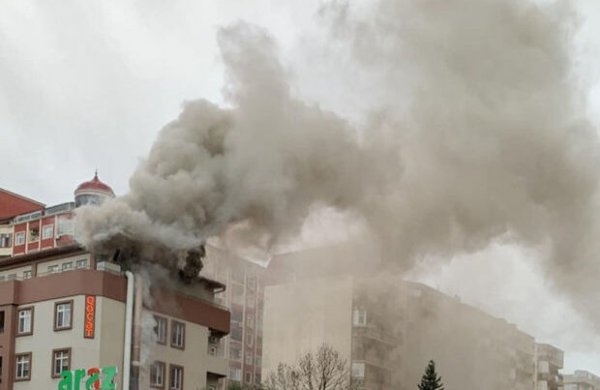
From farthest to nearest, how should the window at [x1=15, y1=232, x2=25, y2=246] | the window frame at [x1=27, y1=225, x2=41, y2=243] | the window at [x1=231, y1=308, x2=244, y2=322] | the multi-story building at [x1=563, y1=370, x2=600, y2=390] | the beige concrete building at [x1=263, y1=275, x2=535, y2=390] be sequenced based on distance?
the multi-story building at [x1=563, y1=370, x2=600, y2=390]
the window at [x1=231, y1=308, x2=244, y2=322]
the window at [x1=15, y1=232, x2=25, y2=246]
the window frame at [x1=27, y1=225, x2=41, y2=243]
the beige concrete building at [x1=263, y1=275, x2=535, y2=390]

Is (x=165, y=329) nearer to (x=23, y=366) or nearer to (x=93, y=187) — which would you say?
(x=23, y=366)

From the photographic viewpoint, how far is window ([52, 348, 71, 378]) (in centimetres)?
5047

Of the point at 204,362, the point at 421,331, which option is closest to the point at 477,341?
the point at 421,331

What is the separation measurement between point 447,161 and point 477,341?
46780 mm

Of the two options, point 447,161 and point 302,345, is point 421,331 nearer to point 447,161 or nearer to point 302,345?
point 302,345

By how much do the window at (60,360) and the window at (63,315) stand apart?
1150mm

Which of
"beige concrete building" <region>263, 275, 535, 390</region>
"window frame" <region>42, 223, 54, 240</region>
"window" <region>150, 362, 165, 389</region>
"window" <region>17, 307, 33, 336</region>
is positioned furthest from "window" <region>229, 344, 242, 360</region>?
"window" <region>17, 307, 33, 336</region>

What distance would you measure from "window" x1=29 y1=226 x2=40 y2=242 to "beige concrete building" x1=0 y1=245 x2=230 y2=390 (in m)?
30.2

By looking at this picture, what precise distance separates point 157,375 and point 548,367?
2666 inches

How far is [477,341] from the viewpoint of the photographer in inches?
3211

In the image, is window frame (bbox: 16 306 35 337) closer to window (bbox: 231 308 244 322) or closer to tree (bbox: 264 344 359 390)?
tree (bbox: 264 344 359 390)

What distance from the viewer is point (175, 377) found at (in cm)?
5597

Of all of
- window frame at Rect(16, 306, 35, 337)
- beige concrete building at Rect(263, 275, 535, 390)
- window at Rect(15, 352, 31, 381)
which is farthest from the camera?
beige concrete building at Rect(263, 275, 535, 390)

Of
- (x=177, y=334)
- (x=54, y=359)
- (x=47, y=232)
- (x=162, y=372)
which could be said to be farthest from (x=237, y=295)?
(x=54, y=359)
